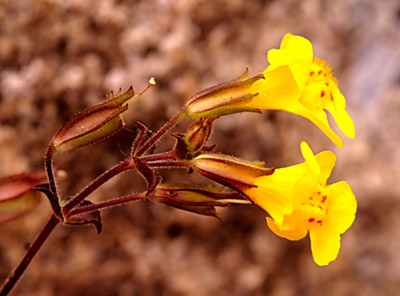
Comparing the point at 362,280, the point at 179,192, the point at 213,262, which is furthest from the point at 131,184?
the point at 362,280

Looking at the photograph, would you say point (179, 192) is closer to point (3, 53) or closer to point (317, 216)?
point (317, 216)

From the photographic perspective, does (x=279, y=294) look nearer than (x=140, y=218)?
No

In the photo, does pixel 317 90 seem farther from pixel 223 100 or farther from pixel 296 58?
pixel 223 100

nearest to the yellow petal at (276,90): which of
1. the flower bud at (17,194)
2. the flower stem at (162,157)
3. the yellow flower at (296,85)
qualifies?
the yellow flower at (296,85)

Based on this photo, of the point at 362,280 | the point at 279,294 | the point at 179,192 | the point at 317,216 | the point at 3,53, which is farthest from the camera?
the point at 362,280

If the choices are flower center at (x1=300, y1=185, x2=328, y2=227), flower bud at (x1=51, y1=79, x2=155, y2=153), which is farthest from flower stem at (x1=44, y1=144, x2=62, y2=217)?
flower center at (x1=300, y1=185, x2=328, y2=227)

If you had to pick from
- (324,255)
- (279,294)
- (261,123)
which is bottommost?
(279,294)

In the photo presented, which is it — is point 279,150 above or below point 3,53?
below
